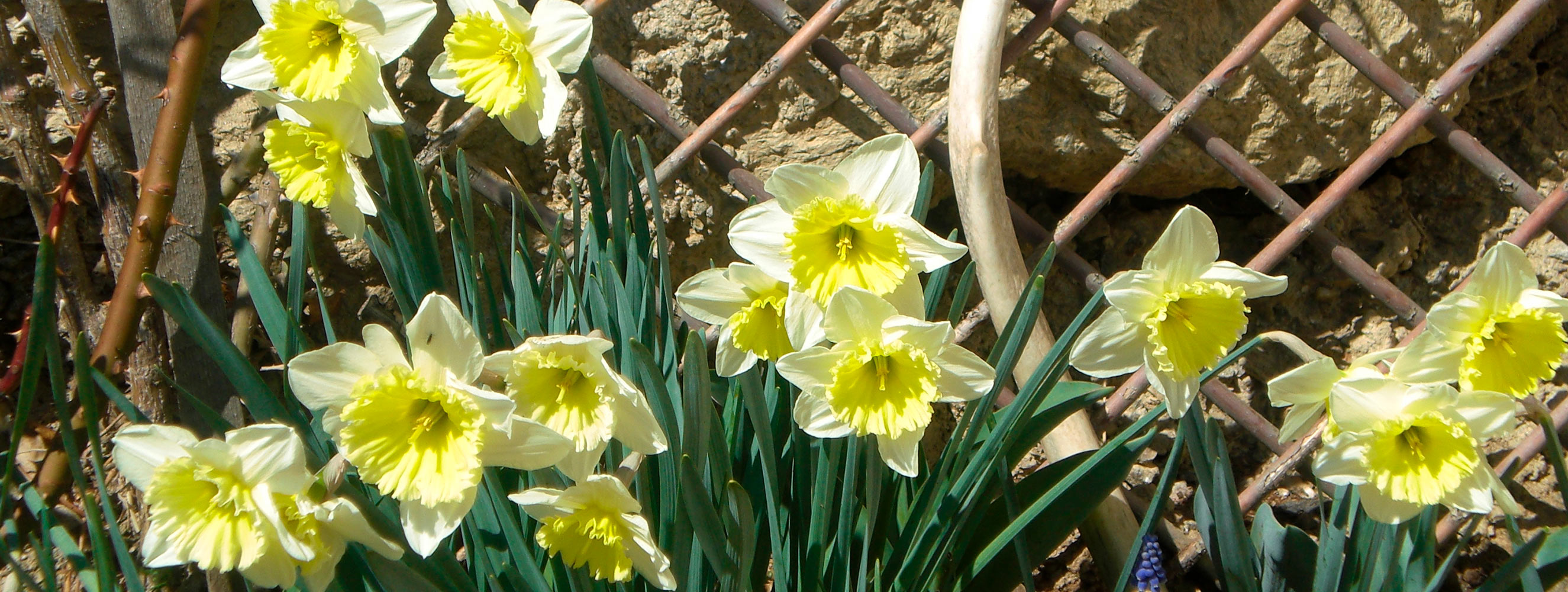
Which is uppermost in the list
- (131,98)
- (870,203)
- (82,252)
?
(870,203)

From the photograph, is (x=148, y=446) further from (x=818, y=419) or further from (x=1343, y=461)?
(x=1343, y=461)

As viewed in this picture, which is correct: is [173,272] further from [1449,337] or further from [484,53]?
[1449,337]

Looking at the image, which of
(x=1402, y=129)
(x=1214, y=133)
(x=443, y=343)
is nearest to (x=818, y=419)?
(x=443, y=343)

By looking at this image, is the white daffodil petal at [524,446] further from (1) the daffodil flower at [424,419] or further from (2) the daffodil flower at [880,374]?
(2) the daffodil flower at [880,374]

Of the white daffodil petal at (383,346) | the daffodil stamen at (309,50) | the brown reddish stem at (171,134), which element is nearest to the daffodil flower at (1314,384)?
the white daffodil petal at (383,346)

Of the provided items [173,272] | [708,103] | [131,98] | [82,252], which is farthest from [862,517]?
[82,252]

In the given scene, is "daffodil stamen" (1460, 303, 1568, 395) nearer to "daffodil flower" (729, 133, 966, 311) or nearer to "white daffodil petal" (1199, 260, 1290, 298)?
"white daffodil petal" (1199, 260, 1290, 298)

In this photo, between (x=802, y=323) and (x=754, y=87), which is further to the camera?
(x=754, y=87)
